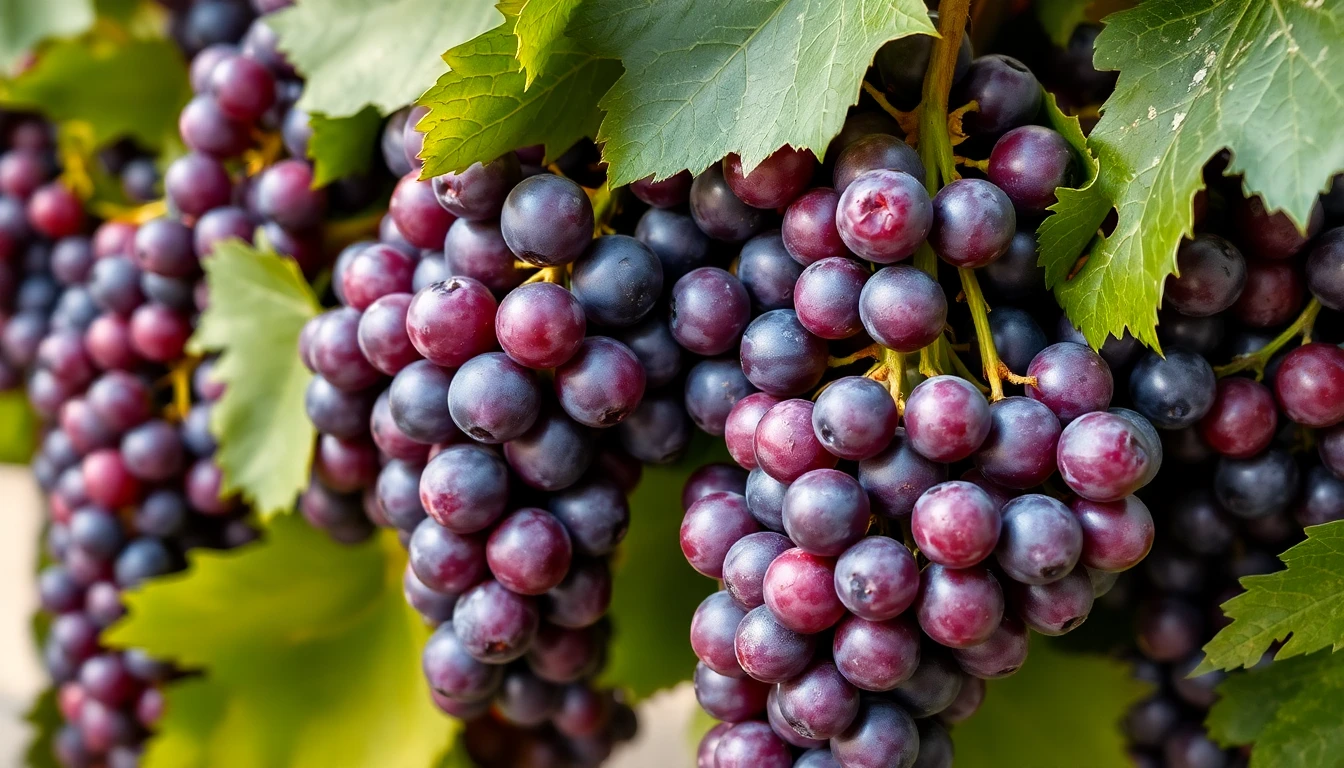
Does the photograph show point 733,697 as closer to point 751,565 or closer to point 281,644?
point 751,565

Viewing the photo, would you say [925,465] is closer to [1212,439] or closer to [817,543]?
[817,543]

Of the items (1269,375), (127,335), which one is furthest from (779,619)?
(127,335)

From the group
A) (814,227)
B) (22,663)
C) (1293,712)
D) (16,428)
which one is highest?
(814,227)

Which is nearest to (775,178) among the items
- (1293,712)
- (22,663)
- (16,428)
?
(1293,712)

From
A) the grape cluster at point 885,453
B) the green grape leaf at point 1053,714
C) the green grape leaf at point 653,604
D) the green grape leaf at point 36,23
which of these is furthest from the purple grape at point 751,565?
the green grape leaf at point 36,23

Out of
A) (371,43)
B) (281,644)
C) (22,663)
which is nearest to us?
(371,43)

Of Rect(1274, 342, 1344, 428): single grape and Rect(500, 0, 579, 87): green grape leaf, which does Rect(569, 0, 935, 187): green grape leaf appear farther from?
Rect(1274, 342, 1344, 428): single grape
